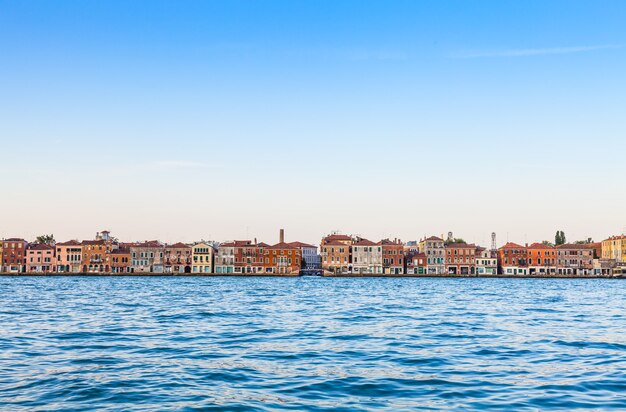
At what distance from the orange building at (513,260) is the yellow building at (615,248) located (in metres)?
16.3

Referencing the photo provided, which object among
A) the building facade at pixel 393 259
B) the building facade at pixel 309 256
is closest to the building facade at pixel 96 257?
the building facade at pixel 309 256

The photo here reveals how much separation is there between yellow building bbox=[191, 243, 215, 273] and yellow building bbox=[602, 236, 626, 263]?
72.5m

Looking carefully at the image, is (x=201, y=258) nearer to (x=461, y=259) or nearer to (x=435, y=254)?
(x=435, y=254)

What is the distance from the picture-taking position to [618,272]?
122 metres

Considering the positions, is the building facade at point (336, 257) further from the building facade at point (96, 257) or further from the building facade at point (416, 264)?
the building facade at point (96, 257)

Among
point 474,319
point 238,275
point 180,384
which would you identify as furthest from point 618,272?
point 180,384

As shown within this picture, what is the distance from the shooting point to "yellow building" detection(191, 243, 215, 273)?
12788 cm

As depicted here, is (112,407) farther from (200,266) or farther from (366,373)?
(200,266)

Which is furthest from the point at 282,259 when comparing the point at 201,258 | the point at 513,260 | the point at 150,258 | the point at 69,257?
the point at 513,260

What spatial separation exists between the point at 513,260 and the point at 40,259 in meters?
84.8

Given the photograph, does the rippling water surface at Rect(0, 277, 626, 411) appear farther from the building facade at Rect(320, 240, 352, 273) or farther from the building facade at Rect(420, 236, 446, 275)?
the building facade at Rect(420, 236, 446, 275)

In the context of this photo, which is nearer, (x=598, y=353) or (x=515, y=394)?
(x=515, y=394)

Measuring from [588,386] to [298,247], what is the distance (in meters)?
116

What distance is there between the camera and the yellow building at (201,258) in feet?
420
